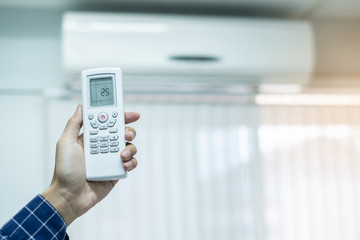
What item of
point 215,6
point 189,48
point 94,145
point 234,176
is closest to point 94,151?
point 94,145

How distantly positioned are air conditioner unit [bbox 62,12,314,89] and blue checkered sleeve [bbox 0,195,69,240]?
110 cm

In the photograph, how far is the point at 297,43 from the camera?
7.65 ft

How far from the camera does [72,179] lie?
126cm

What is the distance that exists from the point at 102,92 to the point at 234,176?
1.19 meters

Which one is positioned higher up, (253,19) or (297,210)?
(253,19)

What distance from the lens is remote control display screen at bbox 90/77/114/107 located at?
4.31 feet

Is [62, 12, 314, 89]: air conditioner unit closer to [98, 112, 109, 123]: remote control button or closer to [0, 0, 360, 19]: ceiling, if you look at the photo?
[0, 0, 360, 19]: ceiling

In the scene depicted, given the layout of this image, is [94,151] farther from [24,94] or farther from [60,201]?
[24,94]

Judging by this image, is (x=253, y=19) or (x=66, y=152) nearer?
(x=66, y=152)

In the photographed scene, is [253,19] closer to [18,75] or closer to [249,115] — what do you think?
[249,115]

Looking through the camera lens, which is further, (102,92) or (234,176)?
(234,176)

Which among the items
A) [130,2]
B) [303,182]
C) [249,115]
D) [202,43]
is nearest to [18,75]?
[130,2]

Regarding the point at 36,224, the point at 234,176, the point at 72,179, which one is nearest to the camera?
the point at 36,224

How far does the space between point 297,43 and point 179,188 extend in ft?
2.75
